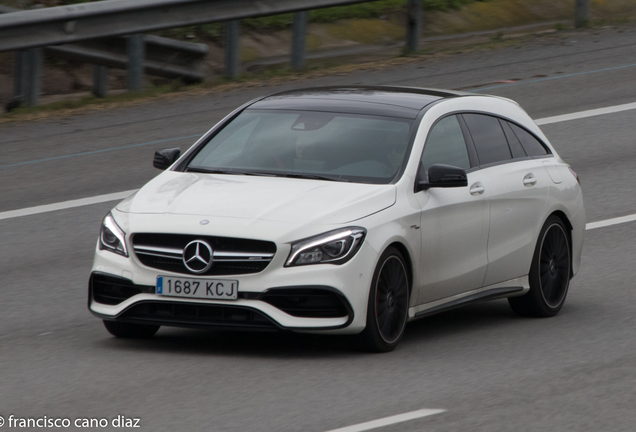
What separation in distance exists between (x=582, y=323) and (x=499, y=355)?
136 centimetres

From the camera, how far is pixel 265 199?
767 centimetres

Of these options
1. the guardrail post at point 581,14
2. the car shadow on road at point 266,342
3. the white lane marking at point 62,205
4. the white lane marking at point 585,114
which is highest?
the guardrail post at point 581,14

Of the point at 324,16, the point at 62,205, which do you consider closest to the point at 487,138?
the point at 62,205

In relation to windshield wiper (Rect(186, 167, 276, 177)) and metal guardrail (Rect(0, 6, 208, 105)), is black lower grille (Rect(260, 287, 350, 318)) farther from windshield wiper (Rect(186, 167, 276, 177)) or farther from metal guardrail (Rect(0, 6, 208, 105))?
metal guardrail (Rect(0, 6, 208, 105))

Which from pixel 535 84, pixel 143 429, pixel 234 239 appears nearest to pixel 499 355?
pixel 234 239

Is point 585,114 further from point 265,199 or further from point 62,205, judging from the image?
point 265,199

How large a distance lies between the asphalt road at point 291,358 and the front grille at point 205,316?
228 millimetres

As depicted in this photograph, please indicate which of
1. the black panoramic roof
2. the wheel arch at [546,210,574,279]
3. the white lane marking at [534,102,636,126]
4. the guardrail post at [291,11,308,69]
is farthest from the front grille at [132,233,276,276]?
the guardrail post at [291,11,308,69]

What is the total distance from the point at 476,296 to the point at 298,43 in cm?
1111

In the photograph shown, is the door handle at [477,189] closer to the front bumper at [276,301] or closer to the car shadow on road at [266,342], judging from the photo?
the car shadow on road at [266,342]

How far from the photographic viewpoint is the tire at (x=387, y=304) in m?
7.59

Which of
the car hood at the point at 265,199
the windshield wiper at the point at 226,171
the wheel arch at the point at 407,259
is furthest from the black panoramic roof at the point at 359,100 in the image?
the wheel arch at the point at 407,259

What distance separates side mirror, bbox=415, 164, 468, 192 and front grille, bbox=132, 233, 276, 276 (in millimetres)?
1292

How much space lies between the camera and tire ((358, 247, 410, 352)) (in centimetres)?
759
